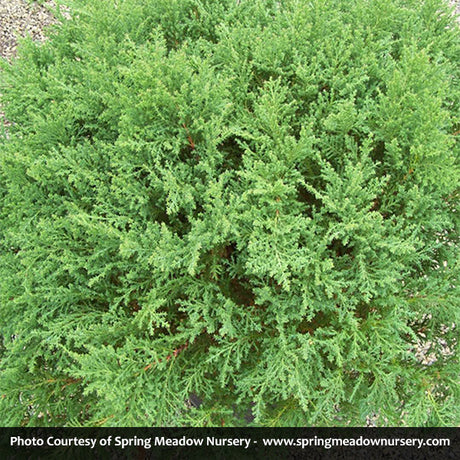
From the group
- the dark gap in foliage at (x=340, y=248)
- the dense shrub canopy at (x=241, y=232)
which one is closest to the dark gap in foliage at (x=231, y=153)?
the dense shrub canopy at (x=241, y=232)

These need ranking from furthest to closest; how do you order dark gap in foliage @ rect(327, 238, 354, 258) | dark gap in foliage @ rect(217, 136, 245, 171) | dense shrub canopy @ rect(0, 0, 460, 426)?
dark gap in foliage @ rect(217, 136, 245, 171), dark gap in foliage @ rect(327, 238, 354, 258), dense shrub canopy @ rect(0, 0, 460, 426)

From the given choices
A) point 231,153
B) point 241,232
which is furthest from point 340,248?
point 231,153

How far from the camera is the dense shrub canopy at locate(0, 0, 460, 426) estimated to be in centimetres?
254

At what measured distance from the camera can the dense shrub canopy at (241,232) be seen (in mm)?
2535

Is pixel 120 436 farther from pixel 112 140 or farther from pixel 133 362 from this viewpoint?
pixel 112 140

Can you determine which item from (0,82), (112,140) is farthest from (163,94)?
(0,82)

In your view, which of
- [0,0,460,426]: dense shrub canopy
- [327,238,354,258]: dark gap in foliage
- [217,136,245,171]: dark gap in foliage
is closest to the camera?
[0,0,460,426]: dense shrub canopy

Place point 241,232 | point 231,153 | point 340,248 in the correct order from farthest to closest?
point 231,153, point 340,248, point 241,232

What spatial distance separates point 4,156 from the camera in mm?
2975

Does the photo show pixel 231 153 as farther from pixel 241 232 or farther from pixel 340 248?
pixel 340 248

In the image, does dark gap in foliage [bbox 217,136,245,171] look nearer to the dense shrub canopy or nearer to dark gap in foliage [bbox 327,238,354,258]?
the dense shrub canopy

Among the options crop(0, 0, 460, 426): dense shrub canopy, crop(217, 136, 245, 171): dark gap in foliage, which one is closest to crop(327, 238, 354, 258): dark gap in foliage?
crop(0, 0, 460, 426): dense shrub canopy

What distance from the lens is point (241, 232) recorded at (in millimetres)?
2598

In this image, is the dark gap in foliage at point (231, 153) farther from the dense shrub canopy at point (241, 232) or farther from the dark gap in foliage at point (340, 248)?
the dark gap in foliage at point (340, 248)
